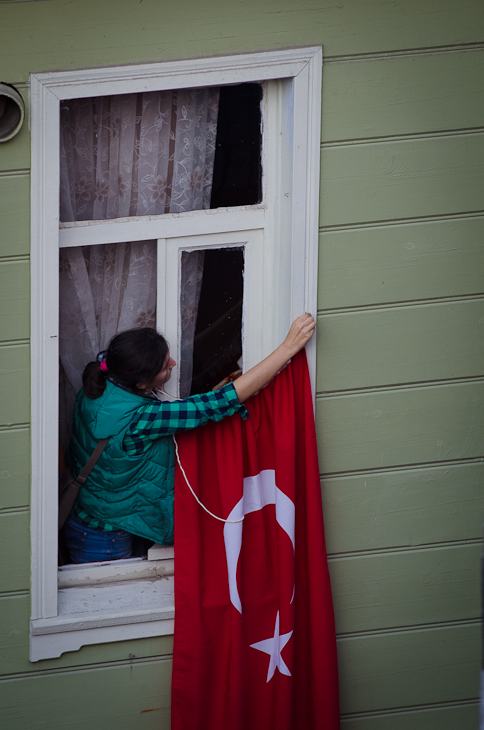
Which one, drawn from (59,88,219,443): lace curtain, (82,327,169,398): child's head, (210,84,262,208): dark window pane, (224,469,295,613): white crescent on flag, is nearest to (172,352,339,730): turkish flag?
(224,469,295,613): white crescent on flag

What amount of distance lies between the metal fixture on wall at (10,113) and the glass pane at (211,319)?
0.62 metres

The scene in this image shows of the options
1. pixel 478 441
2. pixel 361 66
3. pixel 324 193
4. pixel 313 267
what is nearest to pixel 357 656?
pixel 478 441

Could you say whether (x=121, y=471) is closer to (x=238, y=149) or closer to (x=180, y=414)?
(x=180, y=414)

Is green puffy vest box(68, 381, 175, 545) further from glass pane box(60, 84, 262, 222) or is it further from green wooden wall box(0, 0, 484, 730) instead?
glass pane box(60, 84, 262, 222)

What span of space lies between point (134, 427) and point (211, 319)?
0.45 metres

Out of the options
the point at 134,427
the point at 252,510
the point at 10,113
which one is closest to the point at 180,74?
the point at 10,113

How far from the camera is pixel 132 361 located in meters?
2.02

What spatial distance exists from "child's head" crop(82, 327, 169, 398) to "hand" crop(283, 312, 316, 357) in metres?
0.38

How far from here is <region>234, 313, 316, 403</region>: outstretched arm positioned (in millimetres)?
2064

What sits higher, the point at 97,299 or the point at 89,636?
the point at 97,299

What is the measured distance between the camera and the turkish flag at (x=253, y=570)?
2119 millimetres

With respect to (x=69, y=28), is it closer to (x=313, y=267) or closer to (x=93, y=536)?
(x=313, y=267)

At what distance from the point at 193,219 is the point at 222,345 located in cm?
42

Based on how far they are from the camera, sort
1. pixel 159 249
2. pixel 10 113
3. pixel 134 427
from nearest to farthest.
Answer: pixel 10 113 → pixel 134 427 → pixel 159 249
